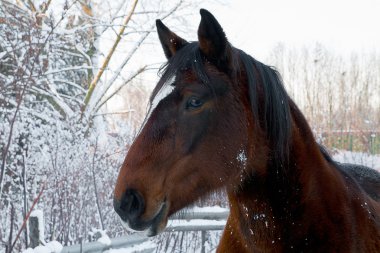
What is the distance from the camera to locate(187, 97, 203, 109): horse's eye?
7.29 feet

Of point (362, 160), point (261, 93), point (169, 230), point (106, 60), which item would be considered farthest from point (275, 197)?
point (362, 160)

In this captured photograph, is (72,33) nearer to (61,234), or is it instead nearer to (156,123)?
(61,234)

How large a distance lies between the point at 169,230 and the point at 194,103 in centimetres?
352

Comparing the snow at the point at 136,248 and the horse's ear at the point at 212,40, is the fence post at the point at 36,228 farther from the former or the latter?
the horse's ear at the point at 212,40

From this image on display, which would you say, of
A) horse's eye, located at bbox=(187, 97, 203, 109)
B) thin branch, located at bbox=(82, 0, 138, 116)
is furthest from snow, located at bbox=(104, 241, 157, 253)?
thin branch, located at bbox=(82, 0, 138, 116)

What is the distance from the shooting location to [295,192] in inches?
92.2

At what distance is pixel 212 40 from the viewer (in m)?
2.31

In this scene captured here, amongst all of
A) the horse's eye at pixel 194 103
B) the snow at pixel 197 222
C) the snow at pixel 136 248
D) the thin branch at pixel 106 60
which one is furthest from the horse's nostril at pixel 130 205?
the thin branch at pixel 106 60

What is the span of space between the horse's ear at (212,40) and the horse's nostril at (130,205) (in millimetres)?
857

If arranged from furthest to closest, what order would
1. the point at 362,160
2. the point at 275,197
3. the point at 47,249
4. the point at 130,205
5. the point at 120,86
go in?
the point at 362,160, the point at 120,86, the point at 47,249, the point at 275,197, the point at 130,205

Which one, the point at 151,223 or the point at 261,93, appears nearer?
the point at 151,223

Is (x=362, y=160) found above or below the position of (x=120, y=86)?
below

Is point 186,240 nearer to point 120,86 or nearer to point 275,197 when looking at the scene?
point 275,197

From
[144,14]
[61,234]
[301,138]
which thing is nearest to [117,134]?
[144,14]
